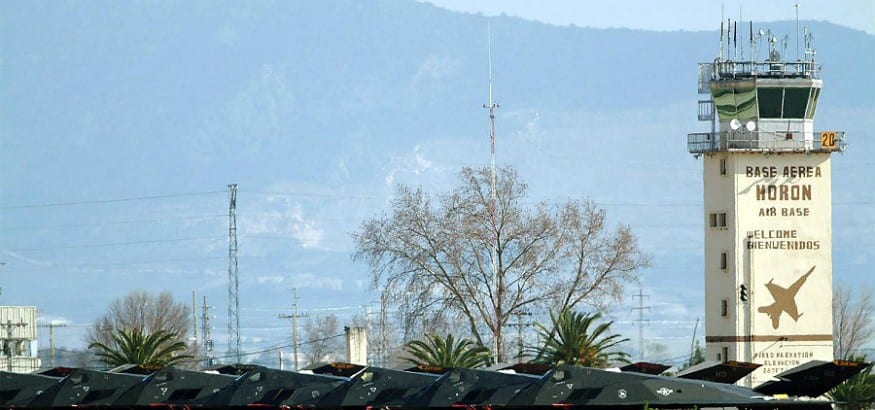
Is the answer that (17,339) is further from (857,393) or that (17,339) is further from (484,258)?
→ (857,393)

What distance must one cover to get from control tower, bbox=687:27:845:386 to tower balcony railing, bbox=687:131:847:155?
56mm

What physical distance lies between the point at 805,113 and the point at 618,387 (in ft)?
130

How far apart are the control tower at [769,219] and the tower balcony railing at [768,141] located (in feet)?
0.18

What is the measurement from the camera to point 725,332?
96.9 meters

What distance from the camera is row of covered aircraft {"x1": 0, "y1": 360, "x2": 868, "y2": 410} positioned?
208ft

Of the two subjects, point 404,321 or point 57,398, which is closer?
point 57,398

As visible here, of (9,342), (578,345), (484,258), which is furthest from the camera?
(9,342)

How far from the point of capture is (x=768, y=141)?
321 feet

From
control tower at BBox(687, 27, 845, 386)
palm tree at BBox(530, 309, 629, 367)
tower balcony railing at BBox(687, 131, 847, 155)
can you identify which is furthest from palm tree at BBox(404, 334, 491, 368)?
tower balcony railing at BBox(687, 131, 847, 155)

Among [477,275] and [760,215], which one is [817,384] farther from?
[477,275]

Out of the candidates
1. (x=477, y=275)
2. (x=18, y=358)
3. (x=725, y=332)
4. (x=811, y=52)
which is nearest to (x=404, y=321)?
(x=477, y=275)

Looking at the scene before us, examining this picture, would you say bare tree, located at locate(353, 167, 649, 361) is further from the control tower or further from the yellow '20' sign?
the yellow '20' sign

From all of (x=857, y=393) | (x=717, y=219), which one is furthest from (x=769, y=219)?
(x=857, y=393)

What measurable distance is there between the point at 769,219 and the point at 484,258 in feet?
70.8
